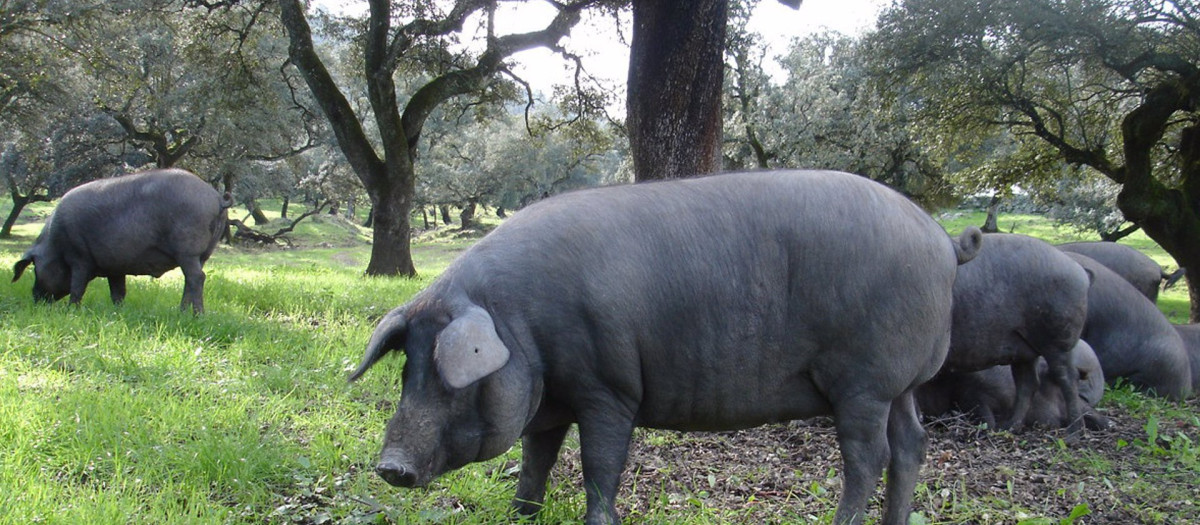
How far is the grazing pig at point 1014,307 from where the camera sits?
16.2ft

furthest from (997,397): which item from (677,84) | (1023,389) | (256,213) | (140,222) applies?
(256,213)

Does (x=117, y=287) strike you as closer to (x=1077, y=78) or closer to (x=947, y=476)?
(x=947, y=476)

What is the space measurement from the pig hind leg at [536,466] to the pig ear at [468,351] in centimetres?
76

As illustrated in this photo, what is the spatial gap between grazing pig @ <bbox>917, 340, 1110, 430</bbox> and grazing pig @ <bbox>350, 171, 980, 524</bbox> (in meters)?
2.54

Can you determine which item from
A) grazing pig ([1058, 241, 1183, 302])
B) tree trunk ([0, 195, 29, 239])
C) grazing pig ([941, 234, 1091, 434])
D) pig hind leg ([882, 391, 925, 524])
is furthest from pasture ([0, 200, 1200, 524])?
tree trunk ([0, 195, 29, 239])

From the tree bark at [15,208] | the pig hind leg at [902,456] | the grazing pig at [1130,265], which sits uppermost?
the grazing pig at [1130,265]

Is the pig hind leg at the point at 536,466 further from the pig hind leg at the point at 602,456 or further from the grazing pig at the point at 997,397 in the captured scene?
the grazing pig at the point at 997,397

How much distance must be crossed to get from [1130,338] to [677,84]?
4.55 metres

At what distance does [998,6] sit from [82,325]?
12649mm

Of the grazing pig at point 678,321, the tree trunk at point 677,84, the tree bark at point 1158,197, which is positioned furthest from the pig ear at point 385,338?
the tree bark at point 1158,197

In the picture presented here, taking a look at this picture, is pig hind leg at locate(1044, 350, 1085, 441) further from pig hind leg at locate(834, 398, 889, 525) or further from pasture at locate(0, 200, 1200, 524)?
pig hind leg at locate(834, 398, 889, 525)

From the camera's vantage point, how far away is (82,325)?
6035 mm

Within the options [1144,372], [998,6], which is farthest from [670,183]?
[998,6]

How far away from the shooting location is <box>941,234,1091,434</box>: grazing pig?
493cm
